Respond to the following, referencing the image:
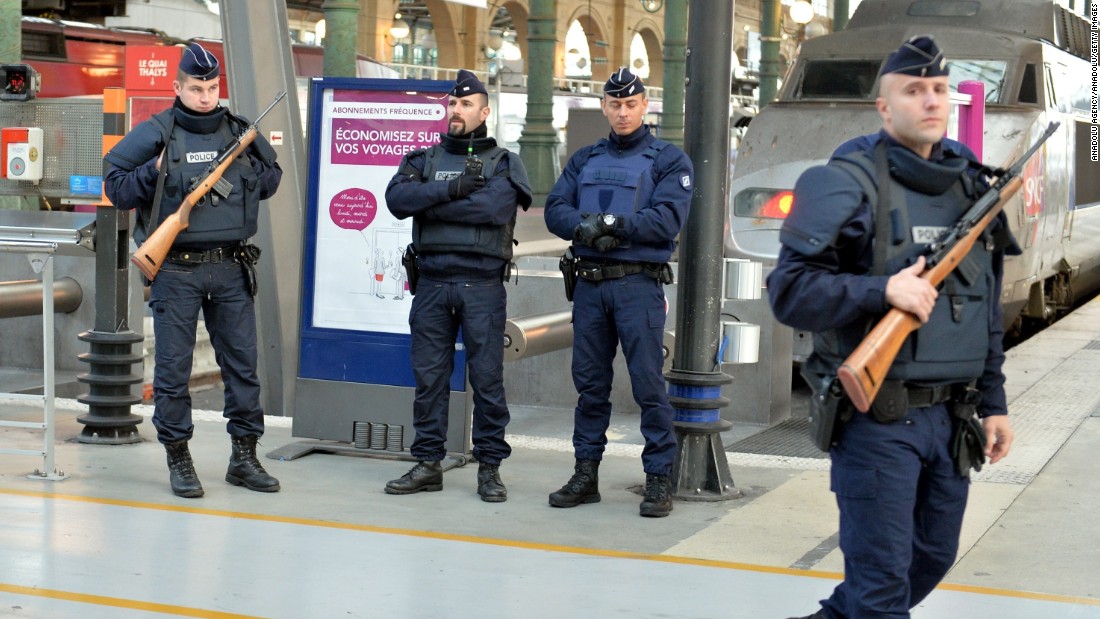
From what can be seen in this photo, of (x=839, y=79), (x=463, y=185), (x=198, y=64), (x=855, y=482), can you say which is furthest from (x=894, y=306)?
(x=839, y=79)

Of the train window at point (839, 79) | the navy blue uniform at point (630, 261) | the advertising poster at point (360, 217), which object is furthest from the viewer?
the train window at point (839, 79)

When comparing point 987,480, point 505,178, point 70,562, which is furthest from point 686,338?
point 70,562

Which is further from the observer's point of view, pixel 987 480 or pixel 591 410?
pixel 987 480

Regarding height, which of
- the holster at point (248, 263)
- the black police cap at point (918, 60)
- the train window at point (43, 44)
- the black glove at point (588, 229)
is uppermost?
the train window at point (43, 44)

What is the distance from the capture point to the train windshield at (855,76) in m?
13.3

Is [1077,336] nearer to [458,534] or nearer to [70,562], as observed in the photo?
[458,534]

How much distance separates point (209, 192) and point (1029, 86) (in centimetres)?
876

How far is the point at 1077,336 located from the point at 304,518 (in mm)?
8127

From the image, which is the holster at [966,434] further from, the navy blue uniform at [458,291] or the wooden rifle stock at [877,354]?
the navy blue uniform at [458,291]

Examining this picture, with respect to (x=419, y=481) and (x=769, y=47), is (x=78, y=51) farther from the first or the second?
(x=419, y=481)

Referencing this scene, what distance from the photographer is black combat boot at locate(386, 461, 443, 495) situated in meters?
7.06

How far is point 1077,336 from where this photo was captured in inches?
491

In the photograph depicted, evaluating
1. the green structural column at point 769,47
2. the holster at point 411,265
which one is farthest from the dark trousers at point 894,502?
the green structural column at point 769,47

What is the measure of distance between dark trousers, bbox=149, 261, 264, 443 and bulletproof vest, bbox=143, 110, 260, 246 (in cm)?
16
